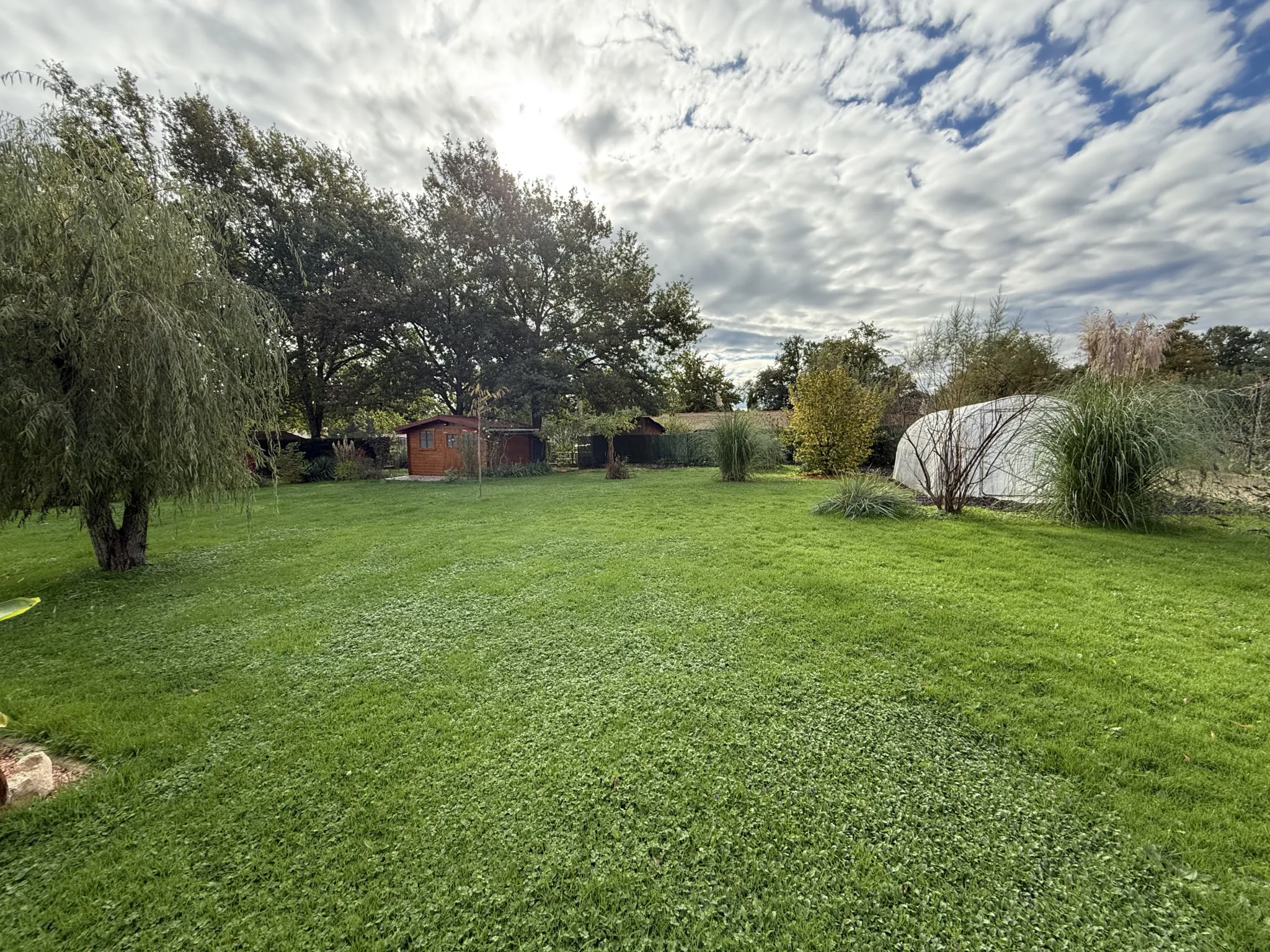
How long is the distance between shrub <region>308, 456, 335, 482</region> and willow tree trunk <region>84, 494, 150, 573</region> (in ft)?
39.3

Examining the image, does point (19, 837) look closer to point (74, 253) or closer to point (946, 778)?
point (946, 778)

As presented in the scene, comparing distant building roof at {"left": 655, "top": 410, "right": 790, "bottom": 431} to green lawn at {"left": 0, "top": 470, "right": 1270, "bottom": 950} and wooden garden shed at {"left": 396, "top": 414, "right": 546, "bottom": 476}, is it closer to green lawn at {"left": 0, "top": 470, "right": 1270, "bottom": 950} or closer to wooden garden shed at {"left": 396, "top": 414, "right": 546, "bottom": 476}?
wooden garden shed at {"left": 396, "top": 414, "right": 546, "bottom": 476}

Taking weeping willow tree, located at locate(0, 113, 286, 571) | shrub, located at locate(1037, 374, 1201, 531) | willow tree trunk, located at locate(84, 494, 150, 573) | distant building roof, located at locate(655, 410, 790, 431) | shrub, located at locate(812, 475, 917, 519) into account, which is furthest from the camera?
distant building roof, located at locate(655, 410, 790, 431)

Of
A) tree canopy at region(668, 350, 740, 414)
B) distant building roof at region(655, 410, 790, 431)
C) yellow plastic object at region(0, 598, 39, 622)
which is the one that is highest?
tree canopy at region(668, 350, 740, 414)

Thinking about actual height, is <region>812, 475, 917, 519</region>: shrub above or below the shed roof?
below

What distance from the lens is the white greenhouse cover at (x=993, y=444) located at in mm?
6746

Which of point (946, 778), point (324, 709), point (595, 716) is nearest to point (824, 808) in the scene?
point (946, 778)

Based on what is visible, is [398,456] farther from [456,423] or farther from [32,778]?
[32,778]

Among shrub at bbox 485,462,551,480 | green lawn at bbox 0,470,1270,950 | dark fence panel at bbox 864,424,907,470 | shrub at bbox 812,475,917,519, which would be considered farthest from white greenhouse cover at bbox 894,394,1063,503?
shrub at bbox 485,462,551,480

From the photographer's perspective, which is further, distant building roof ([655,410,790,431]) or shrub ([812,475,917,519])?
distant building roof ([655,410,790,431])

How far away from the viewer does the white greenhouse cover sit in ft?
22.1

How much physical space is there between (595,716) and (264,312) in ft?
19.4

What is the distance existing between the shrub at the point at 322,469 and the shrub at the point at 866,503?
16.5 meters

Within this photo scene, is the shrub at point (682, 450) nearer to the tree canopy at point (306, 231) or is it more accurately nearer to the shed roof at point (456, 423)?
the shed roof at point (456, 423)
